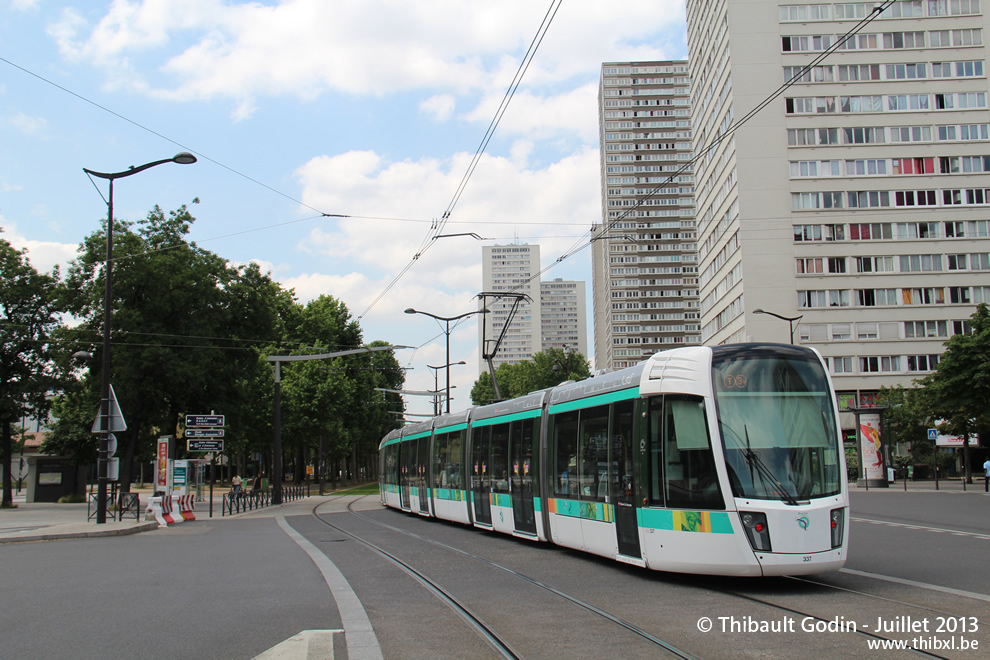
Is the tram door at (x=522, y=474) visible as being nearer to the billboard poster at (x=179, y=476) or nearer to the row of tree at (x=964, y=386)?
the billboard poster at (x=179, y=476)

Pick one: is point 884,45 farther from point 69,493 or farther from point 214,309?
→ point 69,493

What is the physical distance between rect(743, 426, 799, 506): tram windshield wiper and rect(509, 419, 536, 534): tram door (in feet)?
20.3

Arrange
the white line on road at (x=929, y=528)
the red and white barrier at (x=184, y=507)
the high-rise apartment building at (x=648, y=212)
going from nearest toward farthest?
the white line on road at (x=929, y=528) < the red and white barrier at (x=184, y=507) < the high-rise apartment building at (x=648, y=212)

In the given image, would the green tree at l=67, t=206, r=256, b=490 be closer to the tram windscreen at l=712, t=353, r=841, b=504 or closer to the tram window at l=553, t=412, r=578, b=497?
the tram window at l=553, t=412, r=578, b=497

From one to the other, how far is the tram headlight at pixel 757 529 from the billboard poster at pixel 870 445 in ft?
109

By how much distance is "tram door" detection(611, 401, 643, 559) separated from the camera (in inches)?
450

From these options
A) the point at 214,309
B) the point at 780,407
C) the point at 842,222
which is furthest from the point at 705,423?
the point at 842,222

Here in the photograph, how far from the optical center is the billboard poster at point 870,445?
4009 cm

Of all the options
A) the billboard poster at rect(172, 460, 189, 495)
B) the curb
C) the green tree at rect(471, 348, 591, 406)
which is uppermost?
the green tree at rect(471, 348, 591, 406)

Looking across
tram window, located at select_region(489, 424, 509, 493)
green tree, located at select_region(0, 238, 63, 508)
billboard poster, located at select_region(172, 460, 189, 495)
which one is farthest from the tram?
green tree, located at select_region(0, 238, 63, 508)

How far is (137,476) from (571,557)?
89.6m

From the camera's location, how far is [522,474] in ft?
53.3

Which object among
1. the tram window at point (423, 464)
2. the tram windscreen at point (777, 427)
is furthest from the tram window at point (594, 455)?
the tram window at point (423, 464)

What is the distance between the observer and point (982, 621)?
25.0 ft
